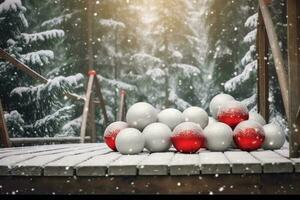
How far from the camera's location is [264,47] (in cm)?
579

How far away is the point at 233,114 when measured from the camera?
4.63m

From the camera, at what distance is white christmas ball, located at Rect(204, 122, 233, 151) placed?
4238 mm

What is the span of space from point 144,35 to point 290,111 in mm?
17268

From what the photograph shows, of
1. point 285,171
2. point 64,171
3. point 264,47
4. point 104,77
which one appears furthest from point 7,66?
point 285,171

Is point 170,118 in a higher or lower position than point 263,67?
lower

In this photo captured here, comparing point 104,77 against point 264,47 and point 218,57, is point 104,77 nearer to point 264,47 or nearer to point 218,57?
point 218,57

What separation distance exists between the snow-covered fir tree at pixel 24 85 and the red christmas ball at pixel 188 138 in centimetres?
783

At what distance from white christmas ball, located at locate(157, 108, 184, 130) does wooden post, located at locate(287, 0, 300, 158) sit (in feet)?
5.11

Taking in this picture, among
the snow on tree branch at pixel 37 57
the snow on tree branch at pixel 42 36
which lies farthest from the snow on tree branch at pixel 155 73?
the snow on tree branch at pixel 37 57

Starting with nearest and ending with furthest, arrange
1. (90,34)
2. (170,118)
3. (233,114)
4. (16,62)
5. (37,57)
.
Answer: (233,114)
(170,118)
(16,62)
(37,57)
(90,34)

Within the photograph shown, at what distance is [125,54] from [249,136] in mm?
14508

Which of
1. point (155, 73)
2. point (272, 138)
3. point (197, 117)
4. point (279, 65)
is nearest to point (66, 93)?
point (197, 117)

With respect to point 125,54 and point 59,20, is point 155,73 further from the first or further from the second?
point 59,20

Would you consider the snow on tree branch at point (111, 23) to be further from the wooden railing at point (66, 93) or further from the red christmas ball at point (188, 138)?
the red christmas ball at point (188, 138)
